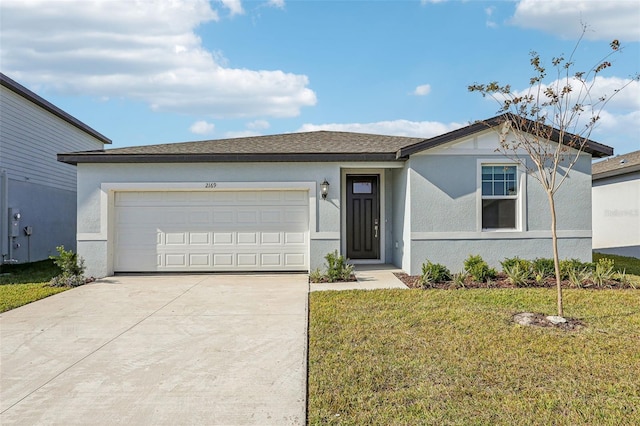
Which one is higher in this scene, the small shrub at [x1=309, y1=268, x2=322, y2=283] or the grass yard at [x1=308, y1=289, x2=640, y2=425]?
the small shrub at [x1=309, y1=268, x2=322, y2=283]

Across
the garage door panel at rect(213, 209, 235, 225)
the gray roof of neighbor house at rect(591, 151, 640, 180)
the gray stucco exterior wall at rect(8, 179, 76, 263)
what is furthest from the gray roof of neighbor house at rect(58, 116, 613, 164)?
the gray roof of neighbor house at rect(591, 151, 640, 180)

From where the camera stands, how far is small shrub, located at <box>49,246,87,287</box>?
8836mm

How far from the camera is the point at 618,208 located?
1488cm

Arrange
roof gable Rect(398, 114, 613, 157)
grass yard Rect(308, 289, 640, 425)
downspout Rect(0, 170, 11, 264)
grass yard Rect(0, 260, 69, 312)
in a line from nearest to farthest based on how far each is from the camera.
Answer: grass yard Rect(308, 289, 640, 425) < grass yard Rect(0, 260, 69, 312) < roof gable Rect(398, 114, 613, 157) < downspout Rect(0, 170, 11, 264)

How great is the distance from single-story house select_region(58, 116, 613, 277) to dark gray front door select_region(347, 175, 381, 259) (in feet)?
2.88

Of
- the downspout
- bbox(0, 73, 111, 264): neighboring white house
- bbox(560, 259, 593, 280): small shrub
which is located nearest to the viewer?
bbox(560, 259, 593, 280): small shrub

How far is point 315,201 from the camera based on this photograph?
983 cm

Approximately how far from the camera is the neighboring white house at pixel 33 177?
12.5m

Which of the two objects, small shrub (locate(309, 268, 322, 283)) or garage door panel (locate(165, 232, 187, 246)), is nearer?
small shrub (locate(309, 268, 322, 283))

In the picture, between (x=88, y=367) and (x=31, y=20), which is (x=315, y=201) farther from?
(x=31, y=20)

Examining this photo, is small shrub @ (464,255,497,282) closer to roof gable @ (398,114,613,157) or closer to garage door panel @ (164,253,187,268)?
roof gable @ (398,114,613,157)

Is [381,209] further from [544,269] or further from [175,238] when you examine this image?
[175,238]

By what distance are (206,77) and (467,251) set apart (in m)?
11.3

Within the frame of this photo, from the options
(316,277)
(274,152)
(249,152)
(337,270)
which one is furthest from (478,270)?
(249,152)
